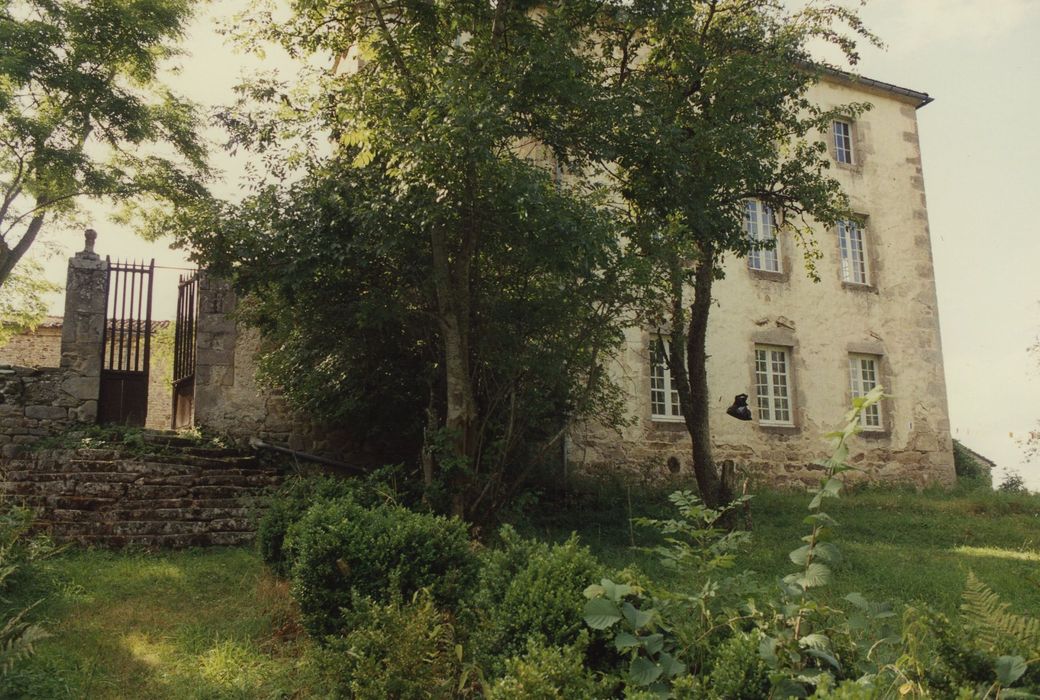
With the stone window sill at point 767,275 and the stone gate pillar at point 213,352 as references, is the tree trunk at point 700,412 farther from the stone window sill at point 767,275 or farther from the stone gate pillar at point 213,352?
the stone gate pillar at point 213,352

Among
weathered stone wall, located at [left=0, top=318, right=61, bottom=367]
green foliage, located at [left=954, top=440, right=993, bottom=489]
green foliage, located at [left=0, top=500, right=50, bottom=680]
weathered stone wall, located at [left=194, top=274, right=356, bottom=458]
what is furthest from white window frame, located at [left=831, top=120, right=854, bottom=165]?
weathered stone wall, located at [left=0, top=318, right=61, bottom=367]

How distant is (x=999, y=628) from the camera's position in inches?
110

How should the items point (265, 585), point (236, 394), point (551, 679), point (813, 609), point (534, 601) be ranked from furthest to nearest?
point (236, 394), point (265, 585), point (534, 601), point (551, 679), point (813, 609)

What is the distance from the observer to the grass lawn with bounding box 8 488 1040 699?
5.27 meters

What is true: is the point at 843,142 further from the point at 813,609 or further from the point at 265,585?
the point at 813,609

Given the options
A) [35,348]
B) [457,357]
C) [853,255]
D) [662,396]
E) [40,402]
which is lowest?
[40,402]

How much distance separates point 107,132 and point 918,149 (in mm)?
17031

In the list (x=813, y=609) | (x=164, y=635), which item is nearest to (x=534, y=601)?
(x=813, y=609)

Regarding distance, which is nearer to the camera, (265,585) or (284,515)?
(265,585)

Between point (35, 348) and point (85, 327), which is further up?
point (35, 348)

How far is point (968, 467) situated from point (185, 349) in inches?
655

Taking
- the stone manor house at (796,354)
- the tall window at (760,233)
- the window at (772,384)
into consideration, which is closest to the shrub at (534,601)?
the stone manor house at (796,354)

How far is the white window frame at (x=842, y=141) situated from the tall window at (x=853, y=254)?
1.58 metres

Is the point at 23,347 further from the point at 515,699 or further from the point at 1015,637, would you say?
the point at 1015,637
